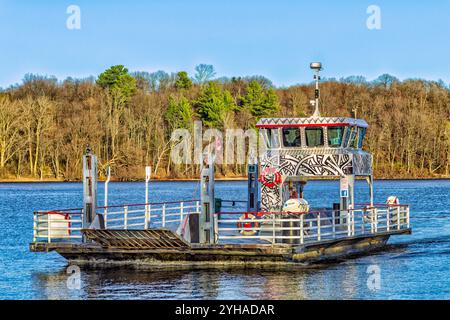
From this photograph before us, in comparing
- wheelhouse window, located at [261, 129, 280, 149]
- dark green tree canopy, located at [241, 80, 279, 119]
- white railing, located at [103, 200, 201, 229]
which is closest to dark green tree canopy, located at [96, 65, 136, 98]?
dark green tree canopy, located at [241, 80, 279, 119]

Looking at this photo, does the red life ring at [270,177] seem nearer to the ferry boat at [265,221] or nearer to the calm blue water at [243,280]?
the ferry boat at [265,221]

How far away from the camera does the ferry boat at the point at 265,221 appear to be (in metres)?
30.4

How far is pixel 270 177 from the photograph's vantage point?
36125 millimetres

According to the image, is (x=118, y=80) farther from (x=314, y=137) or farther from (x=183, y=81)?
(x=314, y=137)

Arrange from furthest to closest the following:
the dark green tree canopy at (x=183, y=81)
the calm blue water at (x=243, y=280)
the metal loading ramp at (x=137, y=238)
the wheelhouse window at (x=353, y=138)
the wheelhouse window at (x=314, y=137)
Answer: the dark green tree canopy at (x=183, y=81)
the wheelhouse window at (x=353, y=138)
the wheelhouse window at (x=314, y=137)
the metal loading ramp at (x=137, y=238)
the calm blue water at (x=243, y=280)

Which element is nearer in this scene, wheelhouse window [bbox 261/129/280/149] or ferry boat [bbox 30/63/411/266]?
ferry boat [bbox 30/63/411/266]

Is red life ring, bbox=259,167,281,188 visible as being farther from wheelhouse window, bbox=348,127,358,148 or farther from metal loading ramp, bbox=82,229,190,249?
metal loading ramp, bbox=82,229,190,249

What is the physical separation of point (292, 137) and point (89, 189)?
820cm

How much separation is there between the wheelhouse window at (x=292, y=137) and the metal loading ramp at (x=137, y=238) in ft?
25.5

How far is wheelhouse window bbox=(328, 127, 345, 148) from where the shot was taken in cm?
3675

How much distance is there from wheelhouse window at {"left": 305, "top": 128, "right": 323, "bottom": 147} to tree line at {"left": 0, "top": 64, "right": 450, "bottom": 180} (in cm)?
8039

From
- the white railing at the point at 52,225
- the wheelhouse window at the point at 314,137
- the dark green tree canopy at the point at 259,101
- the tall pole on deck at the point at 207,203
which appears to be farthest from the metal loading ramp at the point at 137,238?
the dark green tree canopy at the point at 259,101

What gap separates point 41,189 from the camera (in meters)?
112
